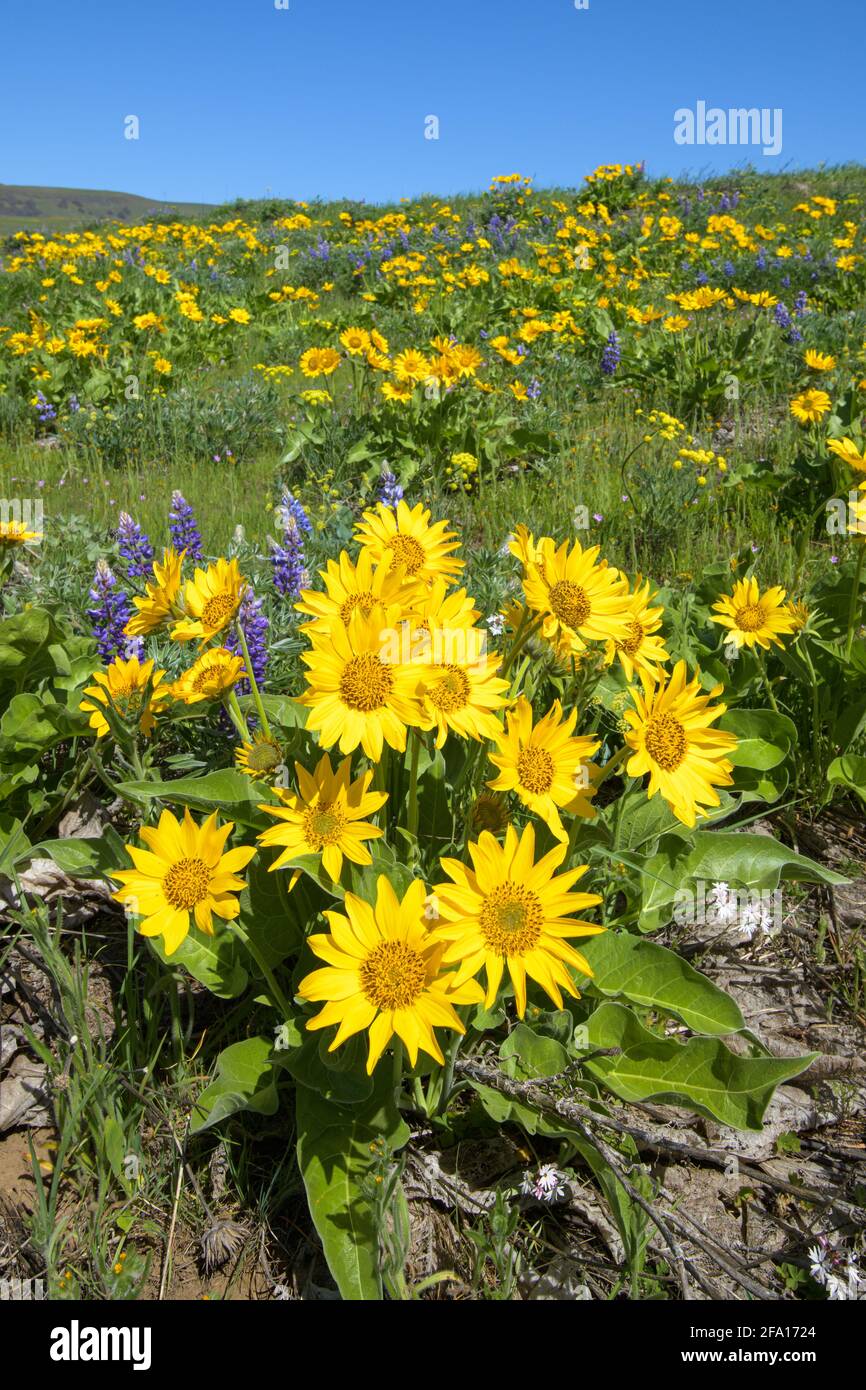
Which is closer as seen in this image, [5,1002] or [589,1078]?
[589,1078]

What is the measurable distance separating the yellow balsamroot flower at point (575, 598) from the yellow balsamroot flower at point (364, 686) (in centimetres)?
35

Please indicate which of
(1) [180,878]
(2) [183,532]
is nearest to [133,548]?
(2) [183,532]

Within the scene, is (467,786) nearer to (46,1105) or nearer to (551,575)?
(551,575)

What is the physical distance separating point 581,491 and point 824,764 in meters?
2.28

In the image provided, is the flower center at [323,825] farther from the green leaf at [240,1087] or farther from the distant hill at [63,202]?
the distant hill at [63,202]

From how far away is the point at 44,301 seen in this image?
33.7 feet

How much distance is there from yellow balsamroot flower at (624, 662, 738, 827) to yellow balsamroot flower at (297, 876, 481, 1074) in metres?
0.55

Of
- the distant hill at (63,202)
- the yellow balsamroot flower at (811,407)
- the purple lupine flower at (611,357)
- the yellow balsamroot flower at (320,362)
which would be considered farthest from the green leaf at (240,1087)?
the distant hill at (63,202)

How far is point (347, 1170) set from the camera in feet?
5.36

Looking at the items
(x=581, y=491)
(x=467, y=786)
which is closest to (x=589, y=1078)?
(x=467, y=786)

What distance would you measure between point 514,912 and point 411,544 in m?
0.88

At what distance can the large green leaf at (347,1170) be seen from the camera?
151cm

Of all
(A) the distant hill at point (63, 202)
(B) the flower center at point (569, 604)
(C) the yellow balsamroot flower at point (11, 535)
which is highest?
(A) the distant hill at point (63, 202)

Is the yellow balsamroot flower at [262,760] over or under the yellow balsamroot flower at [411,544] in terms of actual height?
under
